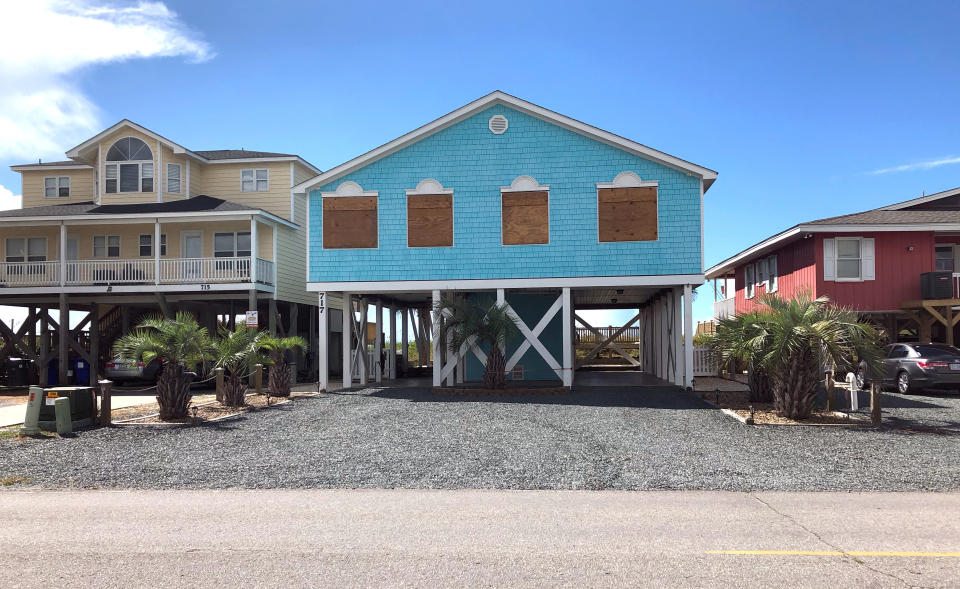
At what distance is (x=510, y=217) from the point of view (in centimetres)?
2066

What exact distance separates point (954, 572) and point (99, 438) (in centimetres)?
1222

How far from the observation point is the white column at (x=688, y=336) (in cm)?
1977

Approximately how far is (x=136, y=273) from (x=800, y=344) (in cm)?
2089

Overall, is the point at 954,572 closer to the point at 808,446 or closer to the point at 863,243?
the point at 808,446

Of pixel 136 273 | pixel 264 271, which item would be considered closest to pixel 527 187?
pixel 264 271

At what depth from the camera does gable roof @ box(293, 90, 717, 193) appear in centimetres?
2008

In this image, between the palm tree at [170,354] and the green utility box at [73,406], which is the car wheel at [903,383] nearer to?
the palm tree at [170,354]

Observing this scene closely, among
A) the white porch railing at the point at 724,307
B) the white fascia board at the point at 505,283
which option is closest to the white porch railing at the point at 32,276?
the white fascia board at the point at 505,283

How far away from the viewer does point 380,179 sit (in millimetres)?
21234

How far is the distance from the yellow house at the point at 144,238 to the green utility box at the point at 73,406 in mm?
10274

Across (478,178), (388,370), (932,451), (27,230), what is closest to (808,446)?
(932,451)

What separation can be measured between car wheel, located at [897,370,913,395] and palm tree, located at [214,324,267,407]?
52.9 ft

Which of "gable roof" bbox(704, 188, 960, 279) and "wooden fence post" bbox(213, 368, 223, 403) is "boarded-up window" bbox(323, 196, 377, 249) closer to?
"wooden fence post" bbox(213, 368, 223, 403)

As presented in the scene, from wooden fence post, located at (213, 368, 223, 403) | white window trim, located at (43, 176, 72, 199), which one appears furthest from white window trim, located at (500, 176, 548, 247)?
white window trim, located at (43, 176, 72, 199)
